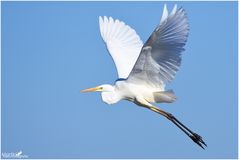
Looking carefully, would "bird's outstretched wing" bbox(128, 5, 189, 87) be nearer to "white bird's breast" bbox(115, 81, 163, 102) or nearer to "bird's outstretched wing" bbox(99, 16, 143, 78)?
"white bird's breast" bbox(115, 81, 163, 102)

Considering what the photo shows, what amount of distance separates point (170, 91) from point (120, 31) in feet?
6.60

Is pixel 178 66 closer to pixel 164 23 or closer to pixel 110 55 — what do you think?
pixel 164 23

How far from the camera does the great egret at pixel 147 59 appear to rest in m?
6.09

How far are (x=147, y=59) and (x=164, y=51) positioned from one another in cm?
25

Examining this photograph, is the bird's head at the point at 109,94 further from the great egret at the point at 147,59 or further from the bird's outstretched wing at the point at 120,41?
the bird's outstretched wing at the point at 120,41

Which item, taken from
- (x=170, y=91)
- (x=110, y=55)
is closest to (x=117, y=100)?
(x=170, y=91)

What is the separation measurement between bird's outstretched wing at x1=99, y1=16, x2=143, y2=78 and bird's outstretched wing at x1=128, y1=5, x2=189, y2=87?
1195 mm

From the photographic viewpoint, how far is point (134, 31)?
27.6 ft

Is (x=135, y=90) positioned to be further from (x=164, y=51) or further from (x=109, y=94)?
(x=164, y=51)

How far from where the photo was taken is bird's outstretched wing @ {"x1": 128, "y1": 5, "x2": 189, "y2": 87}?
604 centimetres

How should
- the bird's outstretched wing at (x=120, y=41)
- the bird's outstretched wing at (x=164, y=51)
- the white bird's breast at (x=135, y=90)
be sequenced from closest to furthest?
the bird's outstretched wing at (x=164, y=51) → the white bird's breast at (x=135, y=90) → the bird's outstretched wing at (x=120, y=41)

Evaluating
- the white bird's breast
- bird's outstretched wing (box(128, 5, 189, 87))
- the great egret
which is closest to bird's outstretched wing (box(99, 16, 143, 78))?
the great egret

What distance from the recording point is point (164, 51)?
6.36m

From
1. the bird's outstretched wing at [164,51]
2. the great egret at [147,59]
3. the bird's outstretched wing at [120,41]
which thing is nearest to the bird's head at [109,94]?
the great egret at [147,59]
